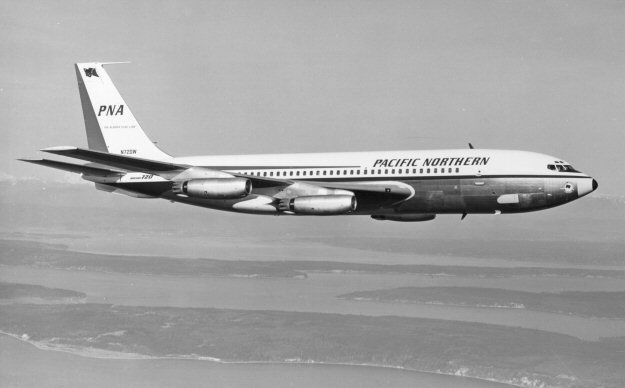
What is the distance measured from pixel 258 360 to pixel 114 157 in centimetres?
10761

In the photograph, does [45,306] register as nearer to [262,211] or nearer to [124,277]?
[124,277]

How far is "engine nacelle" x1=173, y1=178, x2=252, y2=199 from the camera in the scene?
34.6 m

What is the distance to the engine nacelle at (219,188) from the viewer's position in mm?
34625

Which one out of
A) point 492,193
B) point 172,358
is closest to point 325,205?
point 492,193

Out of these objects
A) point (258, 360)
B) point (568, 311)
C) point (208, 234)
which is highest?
point (208, 234)

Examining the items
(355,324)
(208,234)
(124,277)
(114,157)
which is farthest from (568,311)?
(114,157)

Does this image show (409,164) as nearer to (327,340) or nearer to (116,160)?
(116,160)

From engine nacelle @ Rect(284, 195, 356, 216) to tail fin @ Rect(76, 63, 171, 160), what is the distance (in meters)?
13.7

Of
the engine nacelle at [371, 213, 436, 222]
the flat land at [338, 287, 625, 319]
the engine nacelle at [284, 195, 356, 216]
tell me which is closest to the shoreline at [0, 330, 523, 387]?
the flat land at [338, 287, 625, 319]

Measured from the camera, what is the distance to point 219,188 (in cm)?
3469

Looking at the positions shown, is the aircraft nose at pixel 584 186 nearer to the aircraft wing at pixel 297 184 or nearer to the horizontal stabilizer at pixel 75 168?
the aircraft wing at pixel 297 184

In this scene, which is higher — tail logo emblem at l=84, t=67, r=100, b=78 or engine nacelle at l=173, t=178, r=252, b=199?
tail logo emblem at l=84, t=67, r=100, b=78

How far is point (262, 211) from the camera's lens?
36000 millimetres

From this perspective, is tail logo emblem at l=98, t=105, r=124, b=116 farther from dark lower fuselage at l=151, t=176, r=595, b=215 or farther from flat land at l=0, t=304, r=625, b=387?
flat land at l=0, t=304, r=625, b=387
